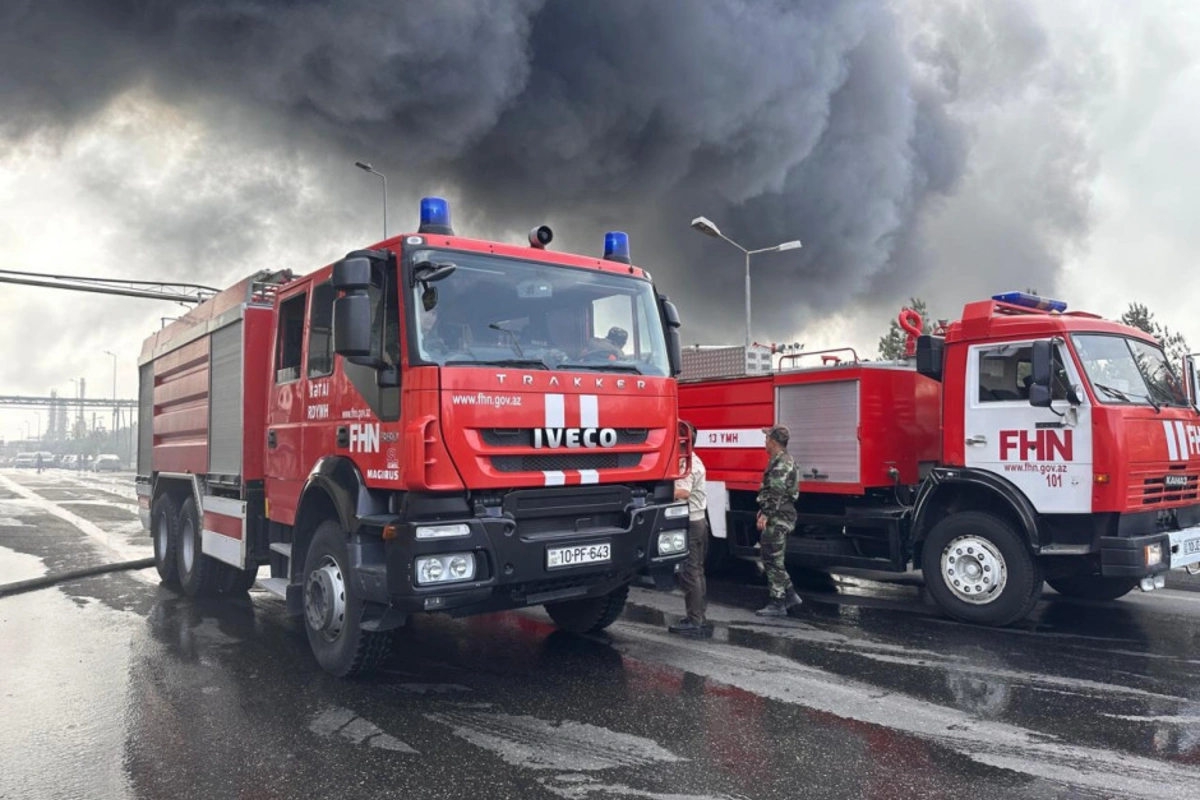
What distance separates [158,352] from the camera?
29.8ft

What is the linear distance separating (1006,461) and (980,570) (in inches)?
34.4

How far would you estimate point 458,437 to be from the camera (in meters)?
4.60

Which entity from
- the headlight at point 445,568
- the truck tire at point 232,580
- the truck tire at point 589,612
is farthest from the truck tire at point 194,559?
the headlight at point 445,568

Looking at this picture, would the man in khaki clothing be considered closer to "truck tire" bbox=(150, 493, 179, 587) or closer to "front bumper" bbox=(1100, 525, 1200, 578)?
"front bumper" bbox=(1100, 525, 1200, 578)

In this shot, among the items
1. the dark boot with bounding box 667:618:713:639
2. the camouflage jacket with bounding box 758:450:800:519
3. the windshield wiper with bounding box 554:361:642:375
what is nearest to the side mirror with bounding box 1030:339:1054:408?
the camouflage jacket with bounding box 758:450:800:519

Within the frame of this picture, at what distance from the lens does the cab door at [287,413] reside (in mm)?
5883

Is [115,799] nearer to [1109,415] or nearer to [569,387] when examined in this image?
[569,387]

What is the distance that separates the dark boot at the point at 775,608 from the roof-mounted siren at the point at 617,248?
10.3ft

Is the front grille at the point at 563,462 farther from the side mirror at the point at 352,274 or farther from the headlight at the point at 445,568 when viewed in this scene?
the side mirror at the point at 352,274

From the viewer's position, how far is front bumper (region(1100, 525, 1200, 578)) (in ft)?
19.9

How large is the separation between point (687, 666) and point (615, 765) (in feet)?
5.69

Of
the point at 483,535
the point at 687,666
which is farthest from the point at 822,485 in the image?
the point at 483,535

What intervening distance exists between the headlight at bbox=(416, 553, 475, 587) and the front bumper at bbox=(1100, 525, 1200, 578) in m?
4.58

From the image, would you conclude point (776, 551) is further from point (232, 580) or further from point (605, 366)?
point (232, 580)
